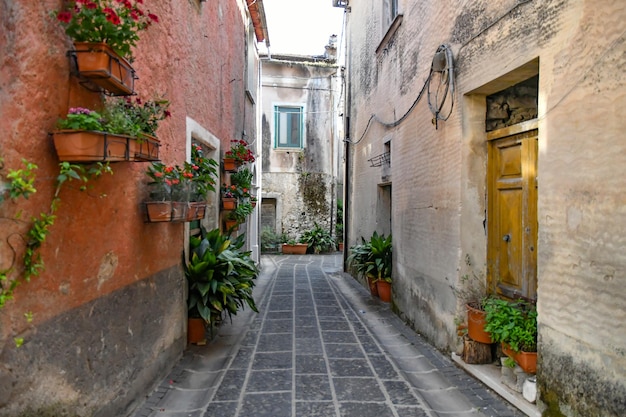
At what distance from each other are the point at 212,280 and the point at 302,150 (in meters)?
12.4

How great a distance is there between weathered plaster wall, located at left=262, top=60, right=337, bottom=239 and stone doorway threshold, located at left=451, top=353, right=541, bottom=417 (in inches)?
497

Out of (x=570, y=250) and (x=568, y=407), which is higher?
(x=570, y=250)

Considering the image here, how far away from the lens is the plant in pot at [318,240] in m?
16.5

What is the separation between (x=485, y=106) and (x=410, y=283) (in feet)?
8.55

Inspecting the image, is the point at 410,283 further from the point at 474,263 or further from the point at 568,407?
the point at 568,407

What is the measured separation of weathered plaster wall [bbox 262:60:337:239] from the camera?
16.6 m

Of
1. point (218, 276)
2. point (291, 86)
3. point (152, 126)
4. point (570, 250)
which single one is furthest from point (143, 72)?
point (291, 86)

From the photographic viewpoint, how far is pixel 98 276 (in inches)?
112

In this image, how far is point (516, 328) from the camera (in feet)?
11.7

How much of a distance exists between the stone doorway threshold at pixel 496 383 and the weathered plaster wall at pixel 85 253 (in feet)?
8.94

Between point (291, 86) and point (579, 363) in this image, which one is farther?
point (291, 86)

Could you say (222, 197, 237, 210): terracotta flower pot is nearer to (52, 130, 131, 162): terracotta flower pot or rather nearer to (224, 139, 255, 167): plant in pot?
(224, 139, 255, 167): plant in pot

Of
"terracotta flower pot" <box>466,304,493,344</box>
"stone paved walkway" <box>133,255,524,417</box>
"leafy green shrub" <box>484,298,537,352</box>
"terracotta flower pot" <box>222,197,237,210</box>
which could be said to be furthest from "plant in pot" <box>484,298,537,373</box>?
"terracotta flower pot" <box>222,197,237,210</box>

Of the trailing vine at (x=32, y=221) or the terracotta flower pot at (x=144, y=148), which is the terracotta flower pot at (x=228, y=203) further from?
the trailing vine at (x=32, y=221)
